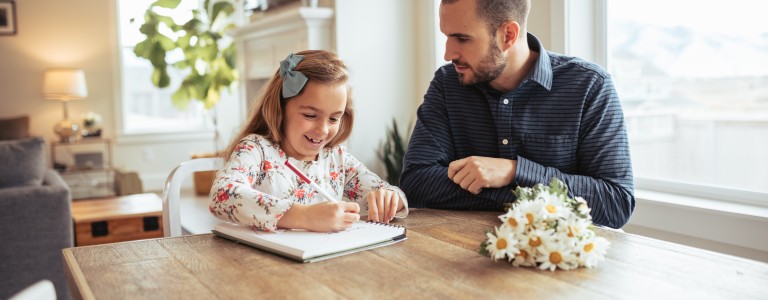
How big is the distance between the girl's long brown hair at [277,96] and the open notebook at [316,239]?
0.34 m

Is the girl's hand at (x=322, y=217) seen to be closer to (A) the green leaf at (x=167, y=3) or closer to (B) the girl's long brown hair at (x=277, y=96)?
(B) the girl's long brown hair at (x=277, y=96)

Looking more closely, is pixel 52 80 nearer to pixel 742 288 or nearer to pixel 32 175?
pixel 32 175

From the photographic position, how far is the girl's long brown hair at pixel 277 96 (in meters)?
1.67

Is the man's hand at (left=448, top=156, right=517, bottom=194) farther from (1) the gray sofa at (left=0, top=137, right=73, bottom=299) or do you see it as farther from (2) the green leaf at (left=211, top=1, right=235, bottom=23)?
(2) the green leaf at (left=211, top=1, right=235, bottom=23)

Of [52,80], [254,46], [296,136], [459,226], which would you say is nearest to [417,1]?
[254,46]

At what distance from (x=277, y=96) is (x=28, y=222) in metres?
1.94

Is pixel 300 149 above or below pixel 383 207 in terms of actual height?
above

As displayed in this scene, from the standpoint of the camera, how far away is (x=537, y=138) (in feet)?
5.80

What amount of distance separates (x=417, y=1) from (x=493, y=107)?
1993 mm

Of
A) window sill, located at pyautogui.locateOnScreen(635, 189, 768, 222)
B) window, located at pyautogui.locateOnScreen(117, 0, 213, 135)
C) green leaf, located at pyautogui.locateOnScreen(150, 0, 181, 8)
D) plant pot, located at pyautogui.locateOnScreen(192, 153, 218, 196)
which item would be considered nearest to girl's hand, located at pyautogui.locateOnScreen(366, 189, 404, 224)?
window sill, located at pyautogui.locateOnScreen(635, 189, 768, 222)

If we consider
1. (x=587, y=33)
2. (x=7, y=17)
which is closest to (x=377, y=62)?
(x=587, y=33)

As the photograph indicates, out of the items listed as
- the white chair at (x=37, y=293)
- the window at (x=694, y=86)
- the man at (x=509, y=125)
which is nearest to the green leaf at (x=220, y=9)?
the window at (x=694, y=86)

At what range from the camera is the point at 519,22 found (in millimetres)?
1904

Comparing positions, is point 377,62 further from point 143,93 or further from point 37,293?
point 143,93
